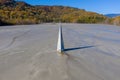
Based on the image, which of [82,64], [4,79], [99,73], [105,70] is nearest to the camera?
[4,79]

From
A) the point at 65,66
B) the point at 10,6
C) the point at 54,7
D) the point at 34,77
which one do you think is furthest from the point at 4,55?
the point at 54,7

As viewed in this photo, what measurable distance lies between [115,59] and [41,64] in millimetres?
2692

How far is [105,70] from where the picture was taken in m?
6.70

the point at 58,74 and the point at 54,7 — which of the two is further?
the point at 54,7

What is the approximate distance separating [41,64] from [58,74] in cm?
128

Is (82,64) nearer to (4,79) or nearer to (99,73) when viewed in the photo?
(99,73)

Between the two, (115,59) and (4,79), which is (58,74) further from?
(115,59)

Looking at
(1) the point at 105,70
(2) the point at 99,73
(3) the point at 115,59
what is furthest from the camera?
(3) the point at 115,59

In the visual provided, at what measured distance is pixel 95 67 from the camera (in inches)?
274

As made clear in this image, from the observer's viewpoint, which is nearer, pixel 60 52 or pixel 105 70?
pixel 105 70

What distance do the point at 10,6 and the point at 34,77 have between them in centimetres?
9200

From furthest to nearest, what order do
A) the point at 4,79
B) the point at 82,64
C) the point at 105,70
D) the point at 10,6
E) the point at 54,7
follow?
the point at 54,7 → the point at 10,6 → the point at 82,64 → the point at 105,70 → the point at 4,79

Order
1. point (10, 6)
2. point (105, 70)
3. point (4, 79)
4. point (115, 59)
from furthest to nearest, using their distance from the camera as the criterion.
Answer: point (10, 6) < point (115, 59) < point (105, 70) < point (4, 79)

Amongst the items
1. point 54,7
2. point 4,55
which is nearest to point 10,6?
point 54,7
